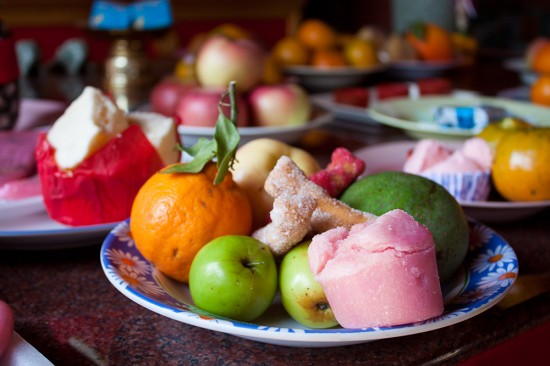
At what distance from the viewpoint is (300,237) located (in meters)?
0.56

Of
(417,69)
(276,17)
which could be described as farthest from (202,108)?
(276,17)

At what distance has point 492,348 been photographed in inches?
23.5

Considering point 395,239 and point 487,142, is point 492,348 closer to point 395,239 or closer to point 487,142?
point 395,239

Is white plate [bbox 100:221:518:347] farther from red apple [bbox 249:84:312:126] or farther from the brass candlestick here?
the brass candlestick

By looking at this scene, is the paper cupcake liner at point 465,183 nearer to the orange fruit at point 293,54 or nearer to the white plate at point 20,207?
the white plate at point 20,207

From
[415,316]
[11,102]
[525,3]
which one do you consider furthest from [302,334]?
[525,3]

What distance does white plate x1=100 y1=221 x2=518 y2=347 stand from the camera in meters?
0.48

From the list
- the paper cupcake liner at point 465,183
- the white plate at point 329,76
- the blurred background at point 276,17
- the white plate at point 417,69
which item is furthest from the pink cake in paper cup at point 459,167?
the blurred background at point 276,17

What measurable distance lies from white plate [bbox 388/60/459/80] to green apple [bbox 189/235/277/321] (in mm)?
1600

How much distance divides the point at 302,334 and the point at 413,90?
3.88ft

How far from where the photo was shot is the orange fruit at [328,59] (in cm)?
184

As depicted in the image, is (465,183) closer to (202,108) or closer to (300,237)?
(300,237)

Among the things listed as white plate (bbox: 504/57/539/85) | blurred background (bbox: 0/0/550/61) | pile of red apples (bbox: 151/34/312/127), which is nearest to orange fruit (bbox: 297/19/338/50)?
white plate (bbox: 504/57/539/85)

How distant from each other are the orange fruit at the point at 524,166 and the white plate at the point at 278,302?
0.14 m
